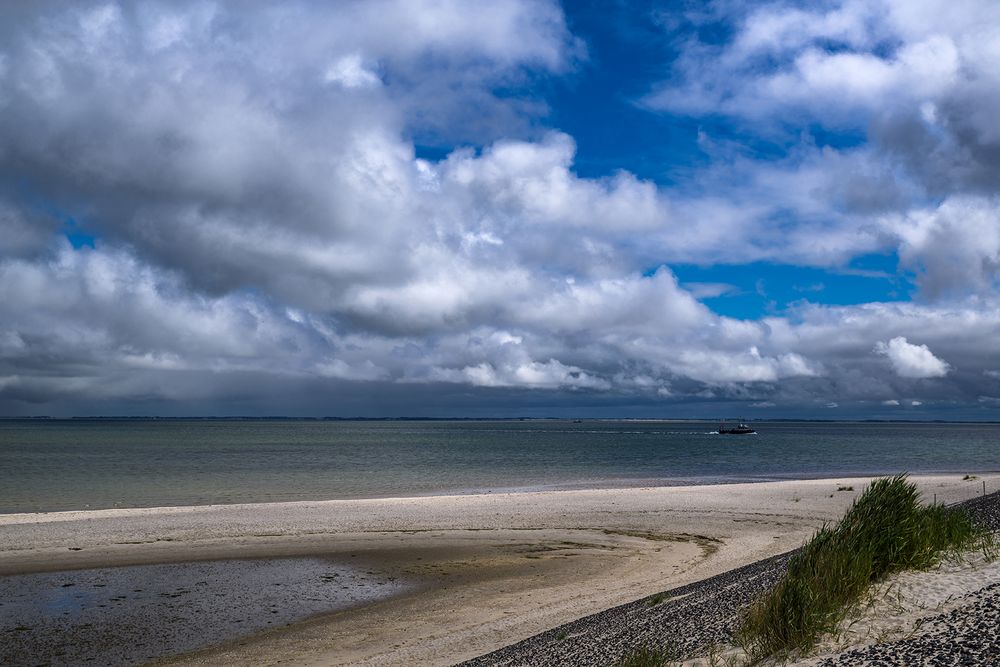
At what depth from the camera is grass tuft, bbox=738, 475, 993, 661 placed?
834cm

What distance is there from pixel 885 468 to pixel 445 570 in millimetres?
63501

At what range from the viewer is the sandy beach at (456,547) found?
14688 millimetres

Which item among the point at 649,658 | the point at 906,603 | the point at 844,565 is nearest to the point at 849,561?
the point at 844,565

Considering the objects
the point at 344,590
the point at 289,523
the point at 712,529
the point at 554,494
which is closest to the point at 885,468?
the point at 554,494

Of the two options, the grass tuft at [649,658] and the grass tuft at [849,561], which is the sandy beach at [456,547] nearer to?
the grass tuft at [649,658]

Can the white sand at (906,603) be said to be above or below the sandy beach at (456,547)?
above

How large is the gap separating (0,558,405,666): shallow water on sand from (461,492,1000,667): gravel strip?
714cm

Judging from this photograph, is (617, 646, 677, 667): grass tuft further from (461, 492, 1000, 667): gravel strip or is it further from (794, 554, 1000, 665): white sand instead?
(794, 554, 1000, 665): white sand

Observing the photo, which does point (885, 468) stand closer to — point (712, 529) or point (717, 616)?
point (712, 529)

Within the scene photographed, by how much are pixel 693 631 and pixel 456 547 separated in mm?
15578

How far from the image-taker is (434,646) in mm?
13656

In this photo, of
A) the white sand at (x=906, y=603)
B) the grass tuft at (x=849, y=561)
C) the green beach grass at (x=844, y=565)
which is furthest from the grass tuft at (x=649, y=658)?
the white sand at (x=906, y=603)

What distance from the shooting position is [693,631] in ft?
32.9

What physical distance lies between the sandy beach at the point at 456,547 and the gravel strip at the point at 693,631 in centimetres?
194
